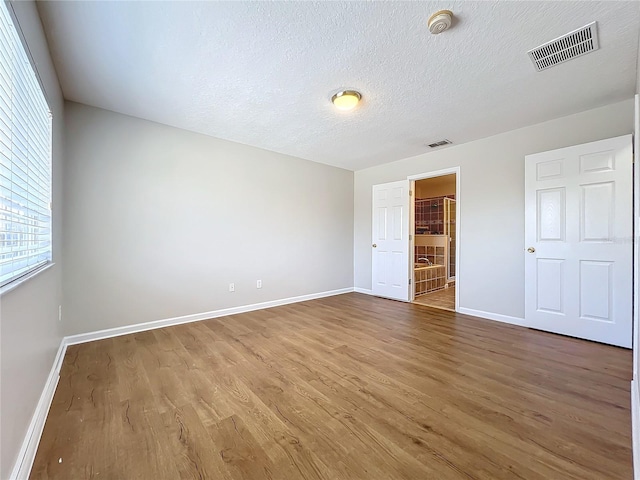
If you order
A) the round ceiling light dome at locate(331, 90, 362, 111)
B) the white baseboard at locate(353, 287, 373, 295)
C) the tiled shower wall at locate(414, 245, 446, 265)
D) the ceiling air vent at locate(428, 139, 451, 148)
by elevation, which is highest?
the ceiling air vent at locate(428, 139, 451, 148)

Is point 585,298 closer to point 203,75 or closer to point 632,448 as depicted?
point 632,448

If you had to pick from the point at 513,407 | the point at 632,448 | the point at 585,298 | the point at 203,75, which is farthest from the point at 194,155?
the point at 585,298

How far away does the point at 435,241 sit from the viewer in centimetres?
646

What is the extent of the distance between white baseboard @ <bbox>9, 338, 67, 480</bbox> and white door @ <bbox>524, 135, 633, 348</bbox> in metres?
4.34

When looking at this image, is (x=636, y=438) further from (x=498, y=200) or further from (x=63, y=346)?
(x=63, y=346)

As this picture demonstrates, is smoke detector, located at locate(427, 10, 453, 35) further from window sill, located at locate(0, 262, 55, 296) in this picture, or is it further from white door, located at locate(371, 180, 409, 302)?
white door, located at locate(371, 180, 409, 302)

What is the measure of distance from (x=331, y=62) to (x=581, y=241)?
317 centimetres

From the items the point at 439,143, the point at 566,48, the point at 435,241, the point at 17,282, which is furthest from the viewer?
the point at 435,241

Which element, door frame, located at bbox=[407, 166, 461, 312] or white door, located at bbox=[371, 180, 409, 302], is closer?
door frame, located at bbox=[407, 166, 461, 312]

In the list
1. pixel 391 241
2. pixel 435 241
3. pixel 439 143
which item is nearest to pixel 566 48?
pixel 439 143

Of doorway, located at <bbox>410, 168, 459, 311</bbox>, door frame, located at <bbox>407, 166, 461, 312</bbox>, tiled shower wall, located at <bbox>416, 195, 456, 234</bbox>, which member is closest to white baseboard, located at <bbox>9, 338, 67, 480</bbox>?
door frame, located at <bbox>407, 166, 461, 312</bbox>

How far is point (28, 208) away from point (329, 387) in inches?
85.6

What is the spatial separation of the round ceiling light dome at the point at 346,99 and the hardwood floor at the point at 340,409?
241cm

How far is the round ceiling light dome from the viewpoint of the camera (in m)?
2.51
